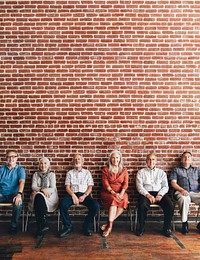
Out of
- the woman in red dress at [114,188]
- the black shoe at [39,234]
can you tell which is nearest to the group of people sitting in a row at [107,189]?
the woman in red dress at [114,188]

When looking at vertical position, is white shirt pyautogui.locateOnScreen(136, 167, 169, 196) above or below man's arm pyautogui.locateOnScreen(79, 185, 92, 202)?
above

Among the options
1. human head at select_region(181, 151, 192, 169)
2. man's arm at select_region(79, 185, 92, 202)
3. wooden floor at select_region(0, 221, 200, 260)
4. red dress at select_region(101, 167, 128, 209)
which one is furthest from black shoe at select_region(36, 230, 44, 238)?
human head at select_region(181, 151, 192, 169)

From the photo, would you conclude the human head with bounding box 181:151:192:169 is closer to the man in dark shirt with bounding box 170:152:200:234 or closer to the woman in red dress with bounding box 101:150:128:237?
the man in dark shirt with bounding box 170:152:200:234

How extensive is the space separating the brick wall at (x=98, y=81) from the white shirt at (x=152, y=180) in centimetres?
28

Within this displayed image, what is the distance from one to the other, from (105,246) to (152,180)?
56.9 inches

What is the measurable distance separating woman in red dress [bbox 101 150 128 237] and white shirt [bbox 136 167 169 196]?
24cm

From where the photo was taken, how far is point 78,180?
576 centimetres

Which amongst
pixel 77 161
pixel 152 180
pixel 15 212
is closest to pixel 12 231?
pixel 15 212

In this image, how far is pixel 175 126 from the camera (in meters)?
6.05

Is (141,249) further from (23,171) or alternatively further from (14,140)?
(14,140)

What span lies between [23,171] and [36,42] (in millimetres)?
2208

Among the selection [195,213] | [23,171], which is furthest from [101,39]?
[195,213]

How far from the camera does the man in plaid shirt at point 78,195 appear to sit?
5371 mm

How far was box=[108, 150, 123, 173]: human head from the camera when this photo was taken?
5715mm
